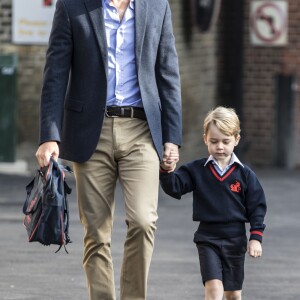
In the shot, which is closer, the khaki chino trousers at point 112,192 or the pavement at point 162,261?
the khaki chino trousers at point 112,192

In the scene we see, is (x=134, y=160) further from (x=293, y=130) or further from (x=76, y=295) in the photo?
(x=293, y=130)

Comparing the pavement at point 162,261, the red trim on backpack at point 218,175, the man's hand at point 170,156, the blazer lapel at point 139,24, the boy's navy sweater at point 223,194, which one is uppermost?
the blazer lapel at point 139,24

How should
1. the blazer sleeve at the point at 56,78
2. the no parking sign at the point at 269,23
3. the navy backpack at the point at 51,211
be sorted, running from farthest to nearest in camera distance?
the no parking sign at the point at 269,23, the blazer sleeve at the point at 56,78, the navy backpack at the point at 51,211

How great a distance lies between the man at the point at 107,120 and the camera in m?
6.89

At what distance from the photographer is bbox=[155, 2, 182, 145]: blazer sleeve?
23.1ft

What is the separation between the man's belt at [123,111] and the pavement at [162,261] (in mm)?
1731

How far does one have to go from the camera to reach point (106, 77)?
6.88 m

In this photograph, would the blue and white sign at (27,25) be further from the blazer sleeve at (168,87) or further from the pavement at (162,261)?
the blazer sleeve at (168,87)

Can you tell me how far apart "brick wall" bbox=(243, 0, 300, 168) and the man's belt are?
13.0m

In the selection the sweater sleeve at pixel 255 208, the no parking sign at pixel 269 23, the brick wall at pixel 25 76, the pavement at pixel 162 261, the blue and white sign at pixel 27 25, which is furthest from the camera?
the no parking sign at pixel 269 23

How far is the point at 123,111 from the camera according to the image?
696cm

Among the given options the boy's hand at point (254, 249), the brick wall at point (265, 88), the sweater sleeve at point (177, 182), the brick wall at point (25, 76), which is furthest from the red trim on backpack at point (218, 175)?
the brick wall at point (265, 88)

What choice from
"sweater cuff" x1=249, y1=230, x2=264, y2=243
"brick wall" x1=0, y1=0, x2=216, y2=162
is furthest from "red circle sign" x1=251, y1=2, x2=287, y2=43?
"sweater cuff" x1=249, y1=230, x2=264, y2=243

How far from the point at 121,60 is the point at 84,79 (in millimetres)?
199
